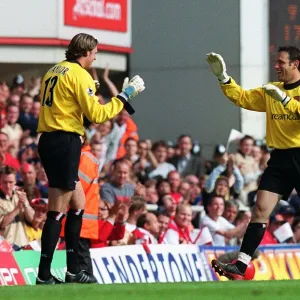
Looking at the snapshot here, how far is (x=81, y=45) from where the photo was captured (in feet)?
37.2

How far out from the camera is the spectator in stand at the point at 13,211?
14.3 m

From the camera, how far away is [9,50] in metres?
21.9

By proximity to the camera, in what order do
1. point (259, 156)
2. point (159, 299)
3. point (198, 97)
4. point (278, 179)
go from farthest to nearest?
point (198, 97), point (259, 156), point (278, 179), point (159, 299)

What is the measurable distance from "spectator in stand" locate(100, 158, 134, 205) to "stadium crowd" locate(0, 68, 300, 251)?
12 mm

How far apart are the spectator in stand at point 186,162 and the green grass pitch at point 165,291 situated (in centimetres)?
1000

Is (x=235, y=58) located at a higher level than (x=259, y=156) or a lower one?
higher

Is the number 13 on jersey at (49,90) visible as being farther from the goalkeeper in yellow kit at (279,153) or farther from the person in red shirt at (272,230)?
the person in red shirt at (272,230)

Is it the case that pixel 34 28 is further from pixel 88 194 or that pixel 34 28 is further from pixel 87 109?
pixel 87 109

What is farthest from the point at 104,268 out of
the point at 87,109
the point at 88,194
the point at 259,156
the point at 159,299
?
the point at 259,156

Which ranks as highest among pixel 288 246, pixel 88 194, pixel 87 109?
pixel 87 109

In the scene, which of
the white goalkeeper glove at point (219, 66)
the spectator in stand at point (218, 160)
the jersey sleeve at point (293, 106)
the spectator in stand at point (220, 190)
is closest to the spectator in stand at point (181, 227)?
the spectator in stand at point (220, 190)

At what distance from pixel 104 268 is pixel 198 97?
32.4ft

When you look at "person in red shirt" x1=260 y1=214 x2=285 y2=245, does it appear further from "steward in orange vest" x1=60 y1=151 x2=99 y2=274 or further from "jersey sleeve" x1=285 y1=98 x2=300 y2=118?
"jersey sleeve" x1=285 y1=98 x2=300 y2=118

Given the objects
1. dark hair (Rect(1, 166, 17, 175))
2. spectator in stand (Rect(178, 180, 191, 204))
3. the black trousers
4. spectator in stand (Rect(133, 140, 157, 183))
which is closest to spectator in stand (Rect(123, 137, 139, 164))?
spectator in stand (Rect(133, 140, 157, 183))
